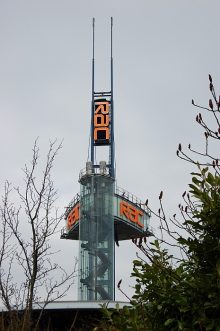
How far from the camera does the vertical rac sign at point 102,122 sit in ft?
190

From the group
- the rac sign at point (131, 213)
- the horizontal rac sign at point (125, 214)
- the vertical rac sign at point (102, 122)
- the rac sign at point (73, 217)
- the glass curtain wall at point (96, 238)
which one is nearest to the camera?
the glass curtain wall at point (96, 238)

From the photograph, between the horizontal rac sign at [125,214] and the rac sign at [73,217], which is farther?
the rac sign at [73,217]

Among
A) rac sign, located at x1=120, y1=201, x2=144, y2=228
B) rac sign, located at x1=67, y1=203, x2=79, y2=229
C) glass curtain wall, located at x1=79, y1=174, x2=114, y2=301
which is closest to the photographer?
glass curtain wall, located at x1=79, y1=174, x2=114, y2=301

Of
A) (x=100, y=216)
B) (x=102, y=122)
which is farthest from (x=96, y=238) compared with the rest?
(x=102, y=122)

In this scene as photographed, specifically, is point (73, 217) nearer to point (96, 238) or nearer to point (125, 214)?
point (125, 214)

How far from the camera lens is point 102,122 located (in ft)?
192

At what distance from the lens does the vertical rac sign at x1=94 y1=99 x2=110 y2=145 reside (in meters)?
57.9

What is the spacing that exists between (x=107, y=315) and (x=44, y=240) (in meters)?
4.94

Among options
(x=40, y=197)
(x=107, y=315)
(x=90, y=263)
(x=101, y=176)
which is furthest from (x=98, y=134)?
(x=107, y=315)

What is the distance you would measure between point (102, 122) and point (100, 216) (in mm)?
9714

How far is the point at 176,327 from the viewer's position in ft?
19.5

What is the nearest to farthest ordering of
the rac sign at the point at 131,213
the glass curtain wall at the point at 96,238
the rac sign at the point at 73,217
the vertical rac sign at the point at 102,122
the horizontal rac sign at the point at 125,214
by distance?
the glass curtain wall at the point at 96,238
the horizontal rac sign at the point at 125,214
the rac sign at the point at 131,213
the rac sign at the point at 73,217
the vertical rac sign at the point at 102,122

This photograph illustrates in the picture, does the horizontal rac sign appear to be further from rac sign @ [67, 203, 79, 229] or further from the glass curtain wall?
the glass curtain wall

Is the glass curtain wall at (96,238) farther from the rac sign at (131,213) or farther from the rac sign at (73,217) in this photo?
the rac sign at (73,217)
